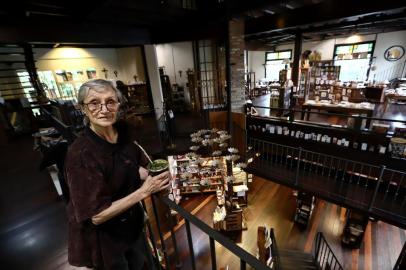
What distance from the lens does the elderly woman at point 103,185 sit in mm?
876

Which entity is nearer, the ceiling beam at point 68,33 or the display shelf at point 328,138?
the ceiling beam at point 68,33

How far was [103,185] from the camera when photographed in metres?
0.90

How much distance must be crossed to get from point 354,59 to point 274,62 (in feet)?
16.1

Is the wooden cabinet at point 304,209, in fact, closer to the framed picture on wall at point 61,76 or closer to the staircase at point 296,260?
the staircase at point 296,260


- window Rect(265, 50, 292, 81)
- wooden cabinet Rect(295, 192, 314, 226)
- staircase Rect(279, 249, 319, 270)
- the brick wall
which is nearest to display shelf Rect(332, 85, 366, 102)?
wooden cabinet Rect(295, 192, 314, 226)

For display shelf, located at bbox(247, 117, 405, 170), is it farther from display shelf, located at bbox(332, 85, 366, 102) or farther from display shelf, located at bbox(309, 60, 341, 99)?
display shelf, located at bbox(309, 60, 341, 99)

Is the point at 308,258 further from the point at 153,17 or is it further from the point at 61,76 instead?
the point at 61,76

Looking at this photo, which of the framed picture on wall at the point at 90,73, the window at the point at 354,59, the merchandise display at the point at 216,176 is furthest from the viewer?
the window at the point at 354,59

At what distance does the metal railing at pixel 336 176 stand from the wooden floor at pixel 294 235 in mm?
1548

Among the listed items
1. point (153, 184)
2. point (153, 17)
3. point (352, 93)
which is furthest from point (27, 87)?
point (352, 93)

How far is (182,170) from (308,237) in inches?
175

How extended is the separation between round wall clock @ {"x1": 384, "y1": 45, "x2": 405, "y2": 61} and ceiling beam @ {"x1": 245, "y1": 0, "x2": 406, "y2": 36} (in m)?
7.99

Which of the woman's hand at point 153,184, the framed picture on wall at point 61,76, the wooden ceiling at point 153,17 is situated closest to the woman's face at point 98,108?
the woman's hand at point 153,184

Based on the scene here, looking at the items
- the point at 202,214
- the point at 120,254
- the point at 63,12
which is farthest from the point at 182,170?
the point at 120,254
